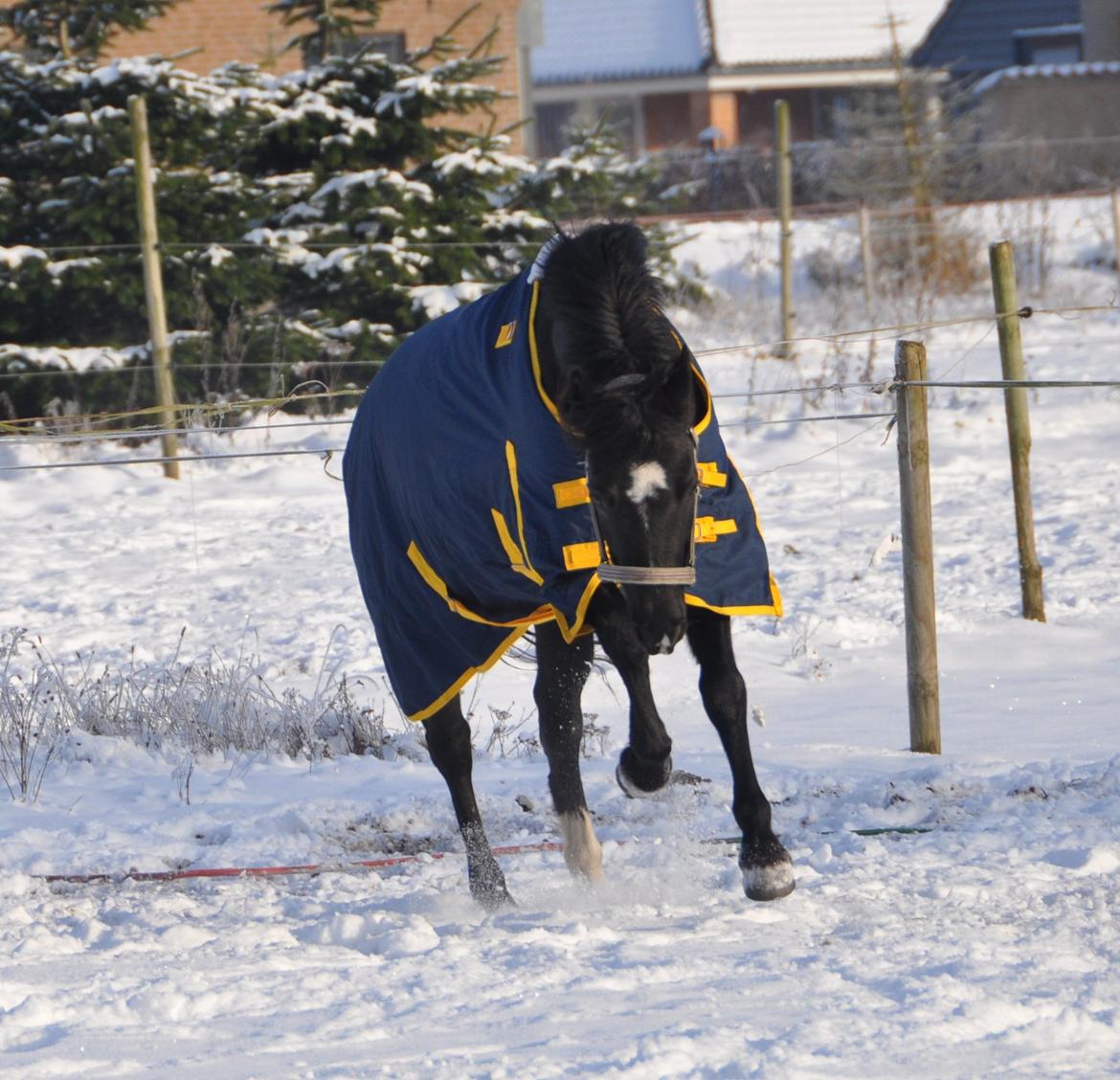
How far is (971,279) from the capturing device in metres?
16.9

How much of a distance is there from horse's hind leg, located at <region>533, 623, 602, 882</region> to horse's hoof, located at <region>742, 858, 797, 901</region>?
0.46 meters

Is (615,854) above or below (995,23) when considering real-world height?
below

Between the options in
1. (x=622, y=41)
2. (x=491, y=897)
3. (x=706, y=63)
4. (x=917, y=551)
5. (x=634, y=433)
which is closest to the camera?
(x=634, y=433)

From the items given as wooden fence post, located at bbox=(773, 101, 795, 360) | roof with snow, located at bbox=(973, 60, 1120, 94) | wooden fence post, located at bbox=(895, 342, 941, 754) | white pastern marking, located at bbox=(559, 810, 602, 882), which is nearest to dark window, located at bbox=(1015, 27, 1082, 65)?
roof with snow, located at bbox=(973, 60, 1120, 94)

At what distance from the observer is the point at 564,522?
11.6ft

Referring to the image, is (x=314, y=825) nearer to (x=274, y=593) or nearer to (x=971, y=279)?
(x=274, y=593)

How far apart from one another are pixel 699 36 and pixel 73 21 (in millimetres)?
23647

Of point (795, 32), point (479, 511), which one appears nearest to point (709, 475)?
point (479, 511)

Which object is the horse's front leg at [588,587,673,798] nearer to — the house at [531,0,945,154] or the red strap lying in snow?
the red strap lying in snow

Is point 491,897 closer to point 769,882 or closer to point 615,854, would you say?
point 615,854

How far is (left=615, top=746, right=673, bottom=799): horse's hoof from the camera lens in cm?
410

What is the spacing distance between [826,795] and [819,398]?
Result: 7.77 meters

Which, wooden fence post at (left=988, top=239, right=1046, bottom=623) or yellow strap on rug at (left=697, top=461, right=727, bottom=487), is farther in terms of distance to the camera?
wooden fence post at (left=988, top=239, right=1046, bottom=623)

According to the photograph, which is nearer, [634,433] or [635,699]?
[634,433]
